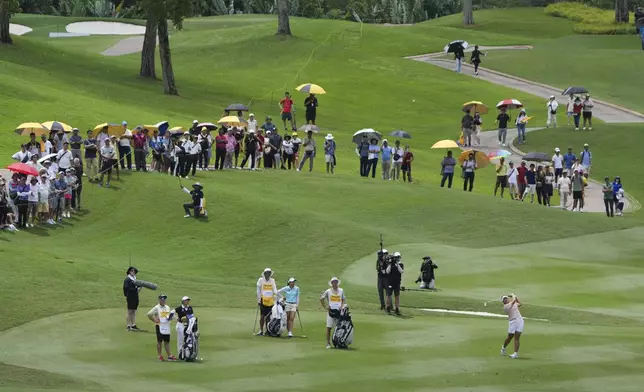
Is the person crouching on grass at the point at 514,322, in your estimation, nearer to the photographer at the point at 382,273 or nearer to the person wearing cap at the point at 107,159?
the photographer at the point at 382,273

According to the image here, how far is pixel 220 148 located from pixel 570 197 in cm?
1738

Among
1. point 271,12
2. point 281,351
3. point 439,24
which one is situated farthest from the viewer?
point 271,12

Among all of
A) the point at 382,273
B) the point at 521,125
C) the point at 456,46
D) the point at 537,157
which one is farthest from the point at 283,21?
the point at 382,273

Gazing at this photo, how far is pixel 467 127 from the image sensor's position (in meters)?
70.8

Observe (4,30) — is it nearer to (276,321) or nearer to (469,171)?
(469,171)

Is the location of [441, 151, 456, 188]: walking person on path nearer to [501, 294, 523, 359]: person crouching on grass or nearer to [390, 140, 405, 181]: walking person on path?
[390, 140, 405, 181]: walking person on path

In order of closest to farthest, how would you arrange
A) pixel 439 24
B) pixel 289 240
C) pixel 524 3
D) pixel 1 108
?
pixel 289 240, pixel 1 108, pixel 439 24, pixel 524 3

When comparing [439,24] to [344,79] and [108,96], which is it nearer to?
[344,79]

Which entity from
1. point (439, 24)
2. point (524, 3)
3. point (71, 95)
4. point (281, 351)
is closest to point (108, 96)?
point (71, 95)

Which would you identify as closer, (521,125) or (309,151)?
(309,151)

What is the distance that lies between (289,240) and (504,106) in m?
27.8

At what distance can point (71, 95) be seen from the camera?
69812mm

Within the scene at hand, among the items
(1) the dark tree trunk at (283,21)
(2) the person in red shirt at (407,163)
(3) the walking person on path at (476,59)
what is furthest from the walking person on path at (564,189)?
(1) the dark tree trunk at (283,21)

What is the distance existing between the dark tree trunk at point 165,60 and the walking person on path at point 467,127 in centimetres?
1667
